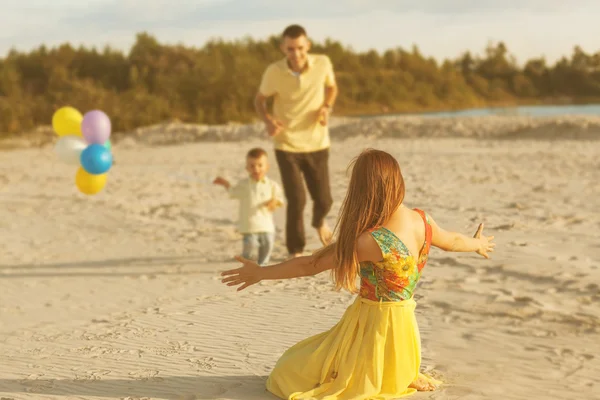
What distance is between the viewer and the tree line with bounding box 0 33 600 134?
118 feet

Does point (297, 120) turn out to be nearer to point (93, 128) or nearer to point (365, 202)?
point (93, 128)

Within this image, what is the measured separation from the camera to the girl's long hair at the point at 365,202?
3.93m

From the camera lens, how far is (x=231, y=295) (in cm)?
695

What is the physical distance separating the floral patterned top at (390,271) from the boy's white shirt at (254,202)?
3.96 m

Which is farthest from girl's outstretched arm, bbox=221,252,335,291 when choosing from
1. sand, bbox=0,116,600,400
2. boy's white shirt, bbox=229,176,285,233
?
boy's white shirt, bbox=229,176,285,233

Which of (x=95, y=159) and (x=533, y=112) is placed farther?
(x=533, y=112)

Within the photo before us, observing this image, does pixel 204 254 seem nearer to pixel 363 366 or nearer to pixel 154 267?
pixel 154 267

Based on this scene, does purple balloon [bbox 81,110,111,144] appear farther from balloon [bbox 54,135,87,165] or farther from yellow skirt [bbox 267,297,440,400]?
yellow skirt [bbox 267,297,440,400]

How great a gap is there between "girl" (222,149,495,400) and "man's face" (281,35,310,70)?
4.08m

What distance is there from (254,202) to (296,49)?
1488mm

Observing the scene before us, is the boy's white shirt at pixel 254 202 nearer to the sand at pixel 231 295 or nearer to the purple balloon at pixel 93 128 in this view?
the sand at pixel 231 295

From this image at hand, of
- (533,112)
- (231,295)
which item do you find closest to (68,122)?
(231,295)

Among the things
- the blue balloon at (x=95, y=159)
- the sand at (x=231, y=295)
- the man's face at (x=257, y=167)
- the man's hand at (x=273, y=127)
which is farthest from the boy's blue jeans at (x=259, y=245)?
the blue balloon at (x=95, y=159)

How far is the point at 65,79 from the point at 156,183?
25.4m
